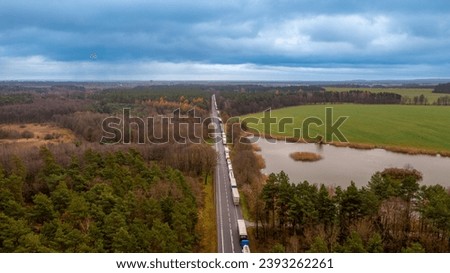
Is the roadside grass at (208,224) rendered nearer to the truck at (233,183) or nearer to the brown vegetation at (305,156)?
the truck at (233,183)

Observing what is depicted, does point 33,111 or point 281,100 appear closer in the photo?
point 33,111

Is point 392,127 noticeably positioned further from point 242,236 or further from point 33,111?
point 33,111

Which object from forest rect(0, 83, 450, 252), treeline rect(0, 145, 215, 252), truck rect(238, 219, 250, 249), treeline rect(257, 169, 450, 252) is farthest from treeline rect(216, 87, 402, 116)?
truck rect(238, 219, 250, 249)

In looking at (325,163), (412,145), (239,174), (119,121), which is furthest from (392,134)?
(119,121)

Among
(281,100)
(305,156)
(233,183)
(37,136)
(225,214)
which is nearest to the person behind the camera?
(225,214)

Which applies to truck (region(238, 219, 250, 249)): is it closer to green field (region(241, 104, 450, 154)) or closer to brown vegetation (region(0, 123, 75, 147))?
green field (region(241, 104, 450, 154))

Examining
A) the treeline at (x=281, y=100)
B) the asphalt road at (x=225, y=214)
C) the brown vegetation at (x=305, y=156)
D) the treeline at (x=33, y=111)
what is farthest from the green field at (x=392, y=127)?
the treeline at (x=33, y=111)

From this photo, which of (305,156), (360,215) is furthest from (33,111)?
(360,215)
